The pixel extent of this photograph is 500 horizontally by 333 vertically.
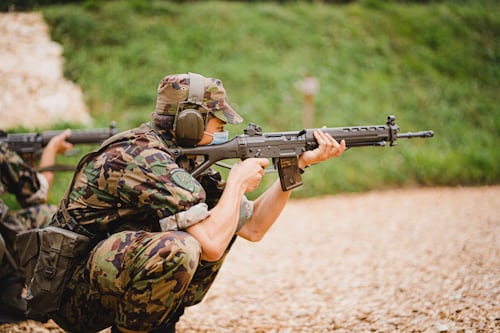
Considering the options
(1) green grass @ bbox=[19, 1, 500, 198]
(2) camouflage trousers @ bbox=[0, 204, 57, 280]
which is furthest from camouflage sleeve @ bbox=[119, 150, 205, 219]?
(1) green grass @ bbox=[19, 1, 500, 198]

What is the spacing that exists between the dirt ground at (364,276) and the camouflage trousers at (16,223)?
46 cm

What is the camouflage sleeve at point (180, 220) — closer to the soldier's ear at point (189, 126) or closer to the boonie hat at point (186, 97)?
the soldier's ear at point (189, 126)

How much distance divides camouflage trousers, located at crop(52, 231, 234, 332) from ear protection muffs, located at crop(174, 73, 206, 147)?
1.95 feet

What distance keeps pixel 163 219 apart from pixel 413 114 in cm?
→ 1098

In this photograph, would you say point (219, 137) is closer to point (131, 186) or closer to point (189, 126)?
point (189, 126)

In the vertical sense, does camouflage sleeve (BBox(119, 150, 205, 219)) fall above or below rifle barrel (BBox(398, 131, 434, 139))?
below

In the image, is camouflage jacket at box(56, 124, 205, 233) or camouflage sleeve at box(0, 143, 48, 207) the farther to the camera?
camouflage sleeve at box(0, 143, 48, 207)

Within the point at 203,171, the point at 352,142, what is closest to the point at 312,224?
the point at 352,142

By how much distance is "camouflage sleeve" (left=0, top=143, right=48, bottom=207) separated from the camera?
4.08 m

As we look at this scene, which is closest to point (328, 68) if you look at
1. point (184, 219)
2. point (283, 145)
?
point (283, 145)

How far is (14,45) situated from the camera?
11.1m

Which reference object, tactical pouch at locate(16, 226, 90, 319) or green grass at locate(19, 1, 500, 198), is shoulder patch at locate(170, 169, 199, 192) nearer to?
tactical pouch at locate(16, 226, 90, 319)

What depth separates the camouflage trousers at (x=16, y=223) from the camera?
3.89 metres

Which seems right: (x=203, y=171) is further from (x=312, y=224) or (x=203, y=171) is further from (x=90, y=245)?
(x=312, y=224)
